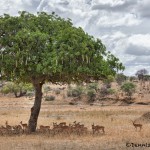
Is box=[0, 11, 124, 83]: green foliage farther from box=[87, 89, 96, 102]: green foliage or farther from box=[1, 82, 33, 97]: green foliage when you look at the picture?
box=[1, 82, 33, 97]: green foliage

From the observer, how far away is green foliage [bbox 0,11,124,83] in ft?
95.2

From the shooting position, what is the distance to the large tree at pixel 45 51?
95.2ft

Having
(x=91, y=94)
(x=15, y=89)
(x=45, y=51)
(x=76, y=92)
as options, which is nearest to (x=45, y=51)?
(x=45, y=51)

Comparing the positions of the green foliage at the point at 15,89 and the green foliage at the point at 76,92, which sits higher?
the green foliage at the point at 15,89

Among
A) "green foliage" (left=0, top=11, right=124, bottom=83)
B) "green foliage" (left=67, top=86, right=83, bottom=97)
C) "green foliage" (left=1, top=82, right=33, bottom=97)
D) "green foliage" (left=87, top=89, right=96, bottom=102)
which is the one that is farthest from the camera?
"green foliage" (left=1, top=82, right=33, bottom=97)

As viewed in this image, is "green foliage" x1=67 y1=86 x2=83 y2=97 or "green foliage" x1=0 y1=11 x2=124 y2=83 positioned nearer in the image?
"green foliage" x1=0 y1=11 x2=124 y2=83

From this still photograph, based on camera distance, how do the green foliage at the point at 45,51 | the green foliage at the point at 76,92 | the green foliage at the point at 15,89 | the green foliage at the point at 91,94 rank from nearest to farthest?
the green foliage at the point at 45,51
the green foliage at the point at 91,94
the green foliage at the point at 76,92
the green foliage at the point at 15,89

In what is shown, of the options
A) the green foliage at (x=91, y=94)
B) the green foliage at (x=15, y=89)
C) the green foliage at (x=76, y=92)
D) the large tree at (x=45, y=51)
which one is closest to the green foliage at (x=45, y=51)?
the large tree at (x=45, y=51)

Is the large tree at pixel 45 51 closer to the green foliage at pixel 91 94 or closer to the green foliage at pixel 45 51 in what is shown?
the green foliage at pixel 45 51

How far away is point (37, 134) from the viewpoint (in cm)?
3070

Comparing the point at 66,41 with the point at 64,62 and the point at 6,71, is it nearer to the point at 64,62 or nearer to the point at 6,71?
the point at 64,62

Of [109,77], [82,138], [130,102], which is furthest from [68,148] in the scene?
[130,102]

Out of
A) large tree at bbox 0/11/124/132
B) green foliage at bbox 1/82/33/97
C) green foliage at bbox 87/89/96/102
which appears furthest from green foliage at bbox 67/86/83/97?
large tree at bbox 0/11/124/132

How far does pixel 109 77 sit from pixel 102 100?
198ft
